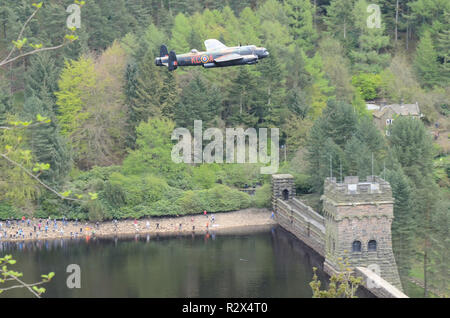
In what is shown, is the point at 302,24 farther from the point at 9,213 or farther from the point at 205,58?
the point at 205,58

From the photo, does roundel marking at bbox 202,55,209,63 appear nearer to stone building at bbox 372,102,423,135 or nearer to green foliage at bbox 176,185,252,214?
green foliage at bbox 176,185,252,214

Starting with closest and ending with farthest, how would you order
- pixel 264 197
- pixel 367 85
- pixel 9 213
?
pixel 9 213, pixel 264 197, pixel 367 85

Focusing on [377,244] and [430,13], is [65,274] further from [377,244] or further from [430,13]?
[430,13]

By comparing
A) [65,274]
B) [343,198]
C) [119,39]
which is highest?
[119,39]

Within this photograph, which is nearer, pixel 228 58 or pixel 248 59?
pixel 248 59

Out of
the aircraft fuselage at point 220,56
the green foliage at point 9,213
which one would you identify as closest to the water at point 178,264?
the green foliage at point 9,213

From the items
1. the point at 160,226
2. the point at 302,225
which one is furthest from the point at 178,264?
the point at 160,226

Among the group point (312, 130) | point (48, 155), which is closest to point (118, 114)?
point (48, 155)
